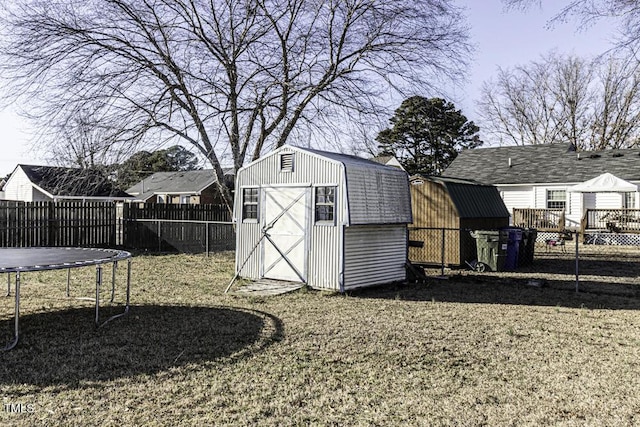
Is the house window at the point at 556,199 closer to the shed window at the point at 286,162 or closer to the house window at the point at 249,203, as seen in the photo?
the shed window at the point at 286,162

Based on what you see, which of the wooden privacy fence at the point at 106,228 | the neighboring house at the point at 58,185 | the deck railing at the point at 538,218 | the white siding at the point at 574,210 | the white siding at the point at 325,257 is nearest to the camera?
the white siding at the point at 325,257

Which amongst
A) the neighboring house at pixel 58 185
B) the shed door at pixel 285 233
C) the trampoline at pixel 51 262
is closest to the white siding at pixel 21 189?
the neighboring house at pixel 58 185

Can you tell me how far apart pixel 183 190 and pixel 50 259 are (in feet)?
104

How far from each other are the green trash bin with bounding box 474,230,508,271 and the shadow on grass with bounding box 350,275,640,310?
1581 millimetres

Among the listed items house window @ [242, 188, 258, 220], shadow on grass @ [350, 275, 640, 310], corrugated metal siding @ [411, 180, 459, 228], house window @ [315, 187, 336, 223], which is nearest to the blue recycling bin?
corrugated metal siding @ [411, 180, 459, 228]

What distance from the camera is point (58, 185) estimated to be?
12273mm

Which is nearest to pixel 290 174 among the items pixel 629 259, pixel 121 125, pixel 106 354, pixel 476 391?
pixel 121 125

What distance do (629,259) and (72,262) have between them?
51.4 ft

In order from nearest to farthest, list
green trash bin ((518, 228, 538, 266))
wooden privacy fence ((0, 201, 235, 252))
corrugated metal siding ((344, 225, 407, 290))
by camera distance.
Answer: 1. corrugated metal siding ((344, 225, 407, 290))
2. green trash bin ((518, 228, 538, 266))
3. wooden privacy fence ((0, 201, 235, 252))

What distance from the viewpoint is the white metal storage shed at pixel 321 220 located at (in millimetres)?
9383

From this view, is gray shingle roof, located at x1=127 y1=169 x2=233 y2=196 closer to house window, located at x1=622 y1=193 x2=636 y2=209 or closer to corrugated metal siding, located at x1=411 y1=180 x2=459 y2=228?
corrugated metal siding, located at x1=411 y1=180 x2=459 y2=228

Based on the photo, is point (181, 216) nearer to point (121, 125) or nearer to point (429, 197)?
point (121, 125)

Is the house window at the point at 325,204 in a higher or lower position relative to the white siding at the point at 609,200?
lower

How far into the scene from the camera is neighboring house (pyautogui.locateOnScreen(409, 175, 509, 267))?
13.4 m
